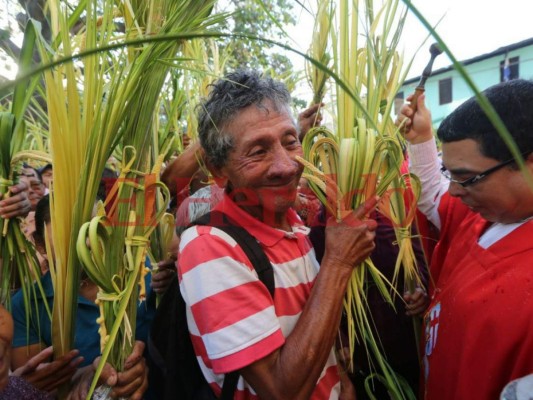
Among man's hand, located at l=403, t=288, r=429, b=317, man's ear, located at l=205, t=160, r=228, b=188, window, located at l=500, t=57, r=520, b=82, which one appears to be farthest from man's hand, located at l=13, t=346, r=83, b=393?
window, located at l=500, t=57, r=520, b=82

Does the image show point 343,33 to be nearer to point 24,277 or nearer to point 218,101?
point 218,101

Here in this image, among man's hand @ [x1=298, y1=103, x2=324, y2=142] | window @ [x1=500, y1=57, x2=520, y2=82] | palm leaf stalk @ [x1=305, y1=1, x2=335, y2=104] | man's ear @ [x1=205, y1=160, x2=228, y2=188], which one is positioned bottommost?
man's ear @ [x1=205, y1=160, x2=228, y2=188]

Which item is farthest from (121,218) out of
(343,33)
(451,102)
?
(451,102)

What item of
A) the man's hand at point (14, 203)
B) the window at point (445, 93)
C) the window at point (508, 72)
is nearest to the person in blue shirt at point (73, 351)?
the man's hand at point (14, 203)

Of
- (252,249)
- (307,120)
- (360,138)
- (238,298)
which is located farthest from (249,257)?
(307,120)

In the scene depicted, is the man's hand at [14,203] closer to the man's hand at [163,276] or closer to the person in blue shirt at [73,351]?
the person in blue shirt at [73,351]

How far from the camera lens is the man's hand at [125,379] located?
91 centimetres

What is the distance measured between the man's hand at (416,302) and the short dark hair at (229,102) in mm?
675

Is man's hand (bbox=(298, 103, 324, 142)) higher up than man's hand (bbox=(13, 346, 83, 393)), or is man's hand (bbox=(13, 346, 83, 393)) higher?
man's hand (bbox=(298, 103, 324, 142))

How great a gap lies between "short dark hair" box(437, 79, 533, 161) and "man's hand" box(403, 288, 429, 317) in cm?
46

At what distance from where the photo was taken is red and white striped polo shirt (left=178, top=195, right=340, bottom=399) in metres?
0.85

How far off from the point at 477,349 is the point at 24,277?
1194mm

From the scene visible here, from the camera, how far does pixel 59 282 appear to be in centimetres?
93

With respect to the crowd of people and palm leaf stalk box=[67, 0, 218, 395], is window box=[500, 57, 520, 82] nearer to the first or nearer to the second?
the crowd of people
